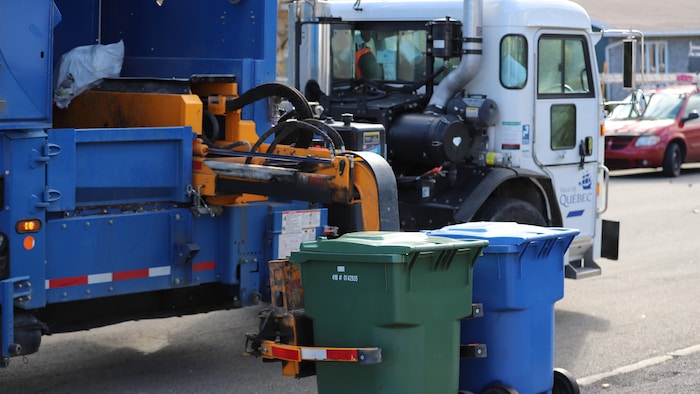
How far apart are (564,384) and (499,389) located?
71 cm

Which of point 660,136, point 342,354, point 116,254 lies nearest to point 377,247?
point 342,354

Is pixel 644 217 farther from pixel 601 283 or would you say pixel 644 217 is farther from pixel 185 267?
pixel 185 267

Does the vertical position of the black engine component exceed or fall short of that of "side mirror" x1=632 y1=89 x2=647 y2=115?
it falls short

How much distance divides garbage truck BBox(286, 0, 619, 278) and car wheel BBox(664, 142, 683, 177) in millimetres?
11834

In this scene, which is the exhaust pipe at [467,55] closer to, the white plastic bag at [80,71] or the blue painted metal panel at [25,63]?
the white plastic bag at [80,71]

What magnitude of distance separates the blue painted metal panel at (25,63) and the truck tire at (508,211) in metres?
3.96

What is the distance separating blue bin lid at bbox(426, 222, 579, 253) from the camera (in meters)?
5.95

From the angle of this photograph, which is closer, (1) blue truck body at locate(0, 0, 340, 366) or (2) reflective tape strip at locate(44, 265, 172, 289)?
(1) blue truck body at locate(0, 0, 340, 366)

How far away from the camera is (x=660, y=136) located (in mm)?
21453

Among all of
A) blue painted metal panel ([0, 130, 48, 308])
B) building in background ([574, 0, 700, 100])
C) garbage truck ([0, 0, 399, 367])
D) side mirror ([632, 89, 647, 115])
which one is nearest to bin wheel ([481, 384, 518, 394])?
garbage truck ([0, 0, 399, 367])

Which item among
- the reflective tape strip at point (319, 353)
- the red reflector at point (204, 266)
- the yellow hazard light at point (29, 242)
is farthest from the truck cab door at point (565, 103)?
the yellow hazard light at point (29, 242)

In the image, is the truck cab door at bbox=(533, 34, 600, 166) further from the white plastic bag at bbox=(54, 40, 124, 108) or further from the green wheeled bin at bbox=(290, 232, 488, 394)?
the green wheeled bin at bbox=(290, 232, 488, 394)

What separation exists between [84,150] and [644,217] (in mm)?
10523

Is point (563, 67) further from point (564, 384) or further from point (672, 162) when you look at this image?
point (672, 162)
